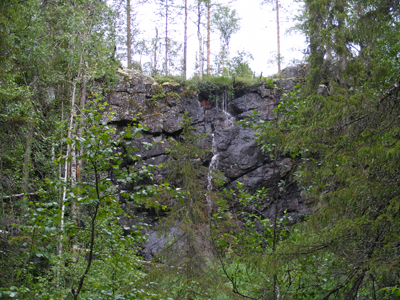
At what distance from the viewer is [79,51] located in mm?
10961

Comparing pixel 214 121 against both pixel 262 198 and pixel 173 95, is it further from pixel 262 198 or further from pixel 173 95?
pixel 262 198

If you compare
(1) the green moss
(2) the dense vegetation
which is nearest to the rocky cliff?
(1) the green moss

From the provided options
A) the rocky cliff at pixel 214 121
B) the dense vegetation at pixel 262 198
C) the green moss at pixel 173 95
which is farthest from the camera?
the green moss at pixel 173 95

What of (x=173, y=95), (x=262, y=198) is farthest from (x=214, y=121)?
(x=262, y=198)

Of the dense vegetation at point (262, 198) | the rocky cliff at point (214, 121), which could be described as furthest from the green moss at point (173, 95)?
the dense vegetation at point (262, 198)

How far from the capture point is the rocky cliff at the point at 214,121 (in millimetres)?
15477

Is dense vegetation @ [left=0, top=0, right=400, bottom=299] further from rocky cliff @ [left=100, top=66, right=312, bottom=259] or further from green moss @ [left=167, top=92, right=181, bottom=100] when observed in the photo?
green moss @ [left=167, top=92, right=181, bottom=100]

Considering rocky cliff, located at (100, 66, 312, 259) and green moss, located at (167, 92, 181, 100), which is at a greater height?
green moss, located at (167, 92, 181, 100)

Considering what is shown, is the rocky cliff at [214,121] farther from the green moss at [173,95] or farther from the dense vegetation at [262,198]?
the dense vegetation at [262,198]

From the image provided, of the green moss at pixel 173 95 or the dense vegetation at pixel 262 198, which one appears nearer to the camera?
the dense vegetation at pixel 262 198

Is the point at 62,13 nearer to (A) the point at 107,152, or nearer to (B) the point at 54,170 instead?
(B) the point at 54,170

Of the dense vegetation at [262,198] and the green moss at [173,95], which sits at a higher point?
the green moss at [173,95]

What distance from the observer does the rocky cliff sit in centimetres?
1548

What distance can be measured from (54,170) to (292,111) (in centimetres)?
916
